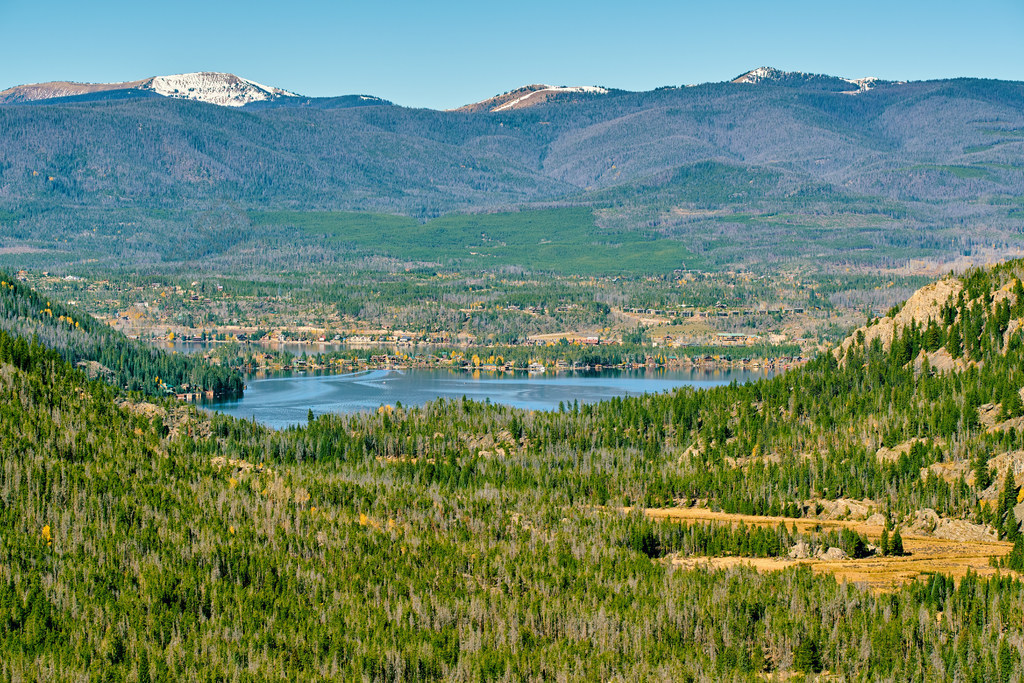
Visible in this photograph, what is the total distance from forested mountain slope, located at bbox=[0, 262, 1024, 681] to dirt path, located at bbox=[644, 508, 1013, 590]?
266 cm

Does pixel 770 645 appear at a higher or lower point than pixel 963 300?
lower

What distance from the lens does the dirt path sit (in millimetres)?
84688

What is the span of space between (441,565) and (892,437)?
148 feet

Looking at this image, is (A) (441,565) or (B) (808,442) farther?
(B) (808,442)

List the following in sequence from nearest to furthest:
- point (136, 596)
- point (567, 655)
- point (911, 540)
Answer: point (567, 655)
point (136, 596)
point (911, 540)

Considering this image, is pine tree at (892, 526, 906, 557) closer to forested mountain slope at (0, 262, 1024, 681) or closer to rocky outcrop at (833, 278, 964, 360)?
forested mountain slope at (0, 262, 1024, 681)

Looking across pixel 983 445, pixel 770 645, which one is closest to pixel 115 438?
pixel 770 645

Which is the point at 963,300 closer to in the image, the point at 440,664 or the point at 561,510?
the point at 561,510

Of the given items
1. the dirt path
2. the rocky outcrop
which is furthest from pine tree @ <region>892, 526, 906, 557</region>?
the rocky outcrop

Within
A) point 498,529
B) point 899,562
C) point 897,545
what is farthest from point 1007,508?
point 498,529

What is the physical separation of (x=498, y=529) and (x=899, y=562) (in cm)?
2630

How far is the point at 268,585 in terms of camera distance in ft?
266

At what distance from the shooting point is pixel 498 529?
96188 millimetres

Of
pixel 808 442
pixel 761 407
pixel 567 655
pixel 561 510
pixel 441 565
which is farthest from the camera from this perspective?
pixel 761 407
